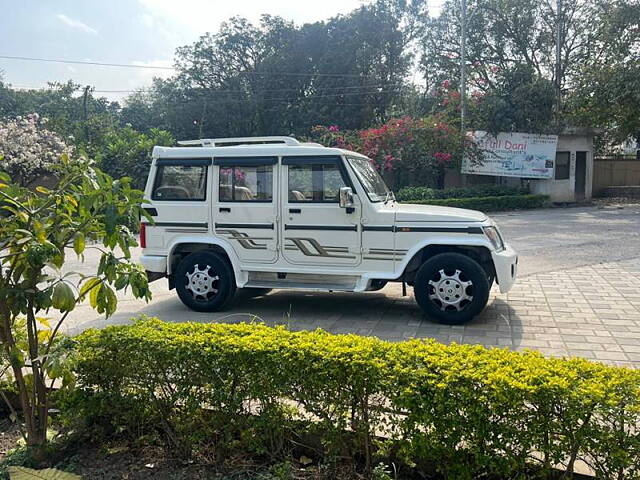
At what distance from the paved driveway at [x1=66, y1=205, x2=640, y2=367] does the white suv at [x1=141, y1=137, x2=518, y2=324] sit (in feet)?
1.26

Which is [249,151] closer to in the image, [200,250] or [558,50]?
[200,250]

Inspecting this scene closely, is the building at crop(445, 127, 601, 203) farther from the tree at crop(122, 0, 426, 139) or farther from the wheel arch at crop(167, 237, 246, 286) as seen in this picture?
the wheel arch at crop(167, 237, 246, 286)

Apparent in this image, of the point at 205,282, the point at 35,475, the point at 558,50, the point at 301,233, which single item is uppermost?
the point at 558,50

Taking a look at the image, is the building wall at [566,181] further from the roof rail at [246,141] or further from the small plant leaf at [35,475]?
the small plant leaf at [35,475]

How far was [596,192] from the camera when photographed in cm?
2792

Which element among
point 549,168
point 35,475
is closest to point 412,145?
point 549,168

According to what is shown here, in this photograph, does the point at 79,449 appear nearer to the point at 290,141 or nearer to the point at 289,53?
the point at 290,141

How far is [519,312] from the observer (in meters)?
6.50

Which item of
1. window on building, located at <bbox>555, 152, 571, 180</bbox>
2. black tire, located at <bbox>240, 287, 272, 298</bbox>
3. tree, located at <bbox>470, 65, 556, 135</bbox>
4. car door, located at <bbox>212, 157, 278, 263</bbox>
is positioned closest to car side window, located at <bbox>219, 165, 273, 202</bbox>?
car door, located at <bbox>212, 157, 278, 263</bbox>

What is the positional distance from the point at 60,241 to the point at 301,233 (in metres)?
3.67

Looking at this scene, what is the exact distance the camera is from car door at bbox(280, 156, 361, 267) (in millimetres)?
6121

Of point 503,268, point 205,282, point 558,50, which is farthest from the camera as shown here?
point 558,50

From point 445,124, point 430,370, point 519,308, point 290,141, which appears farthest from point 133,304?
point 445,124

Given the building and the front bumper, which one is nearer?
the front bumper
